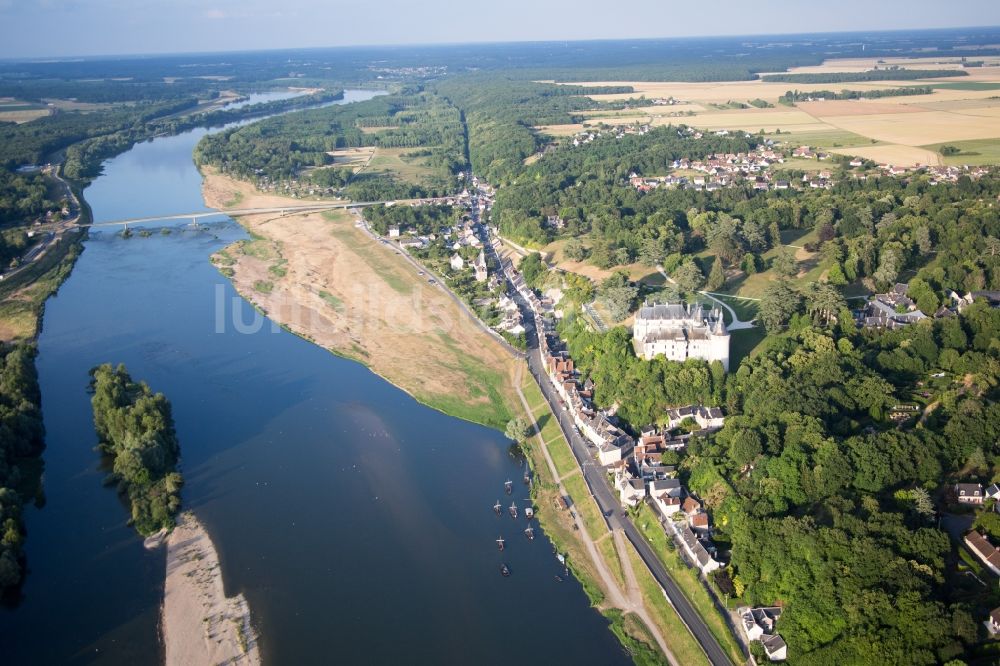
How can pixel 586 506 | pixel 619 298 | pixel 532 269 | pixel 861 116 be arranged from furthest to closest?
1. pixel 861 116
2. pixel 532 269
3. pixel 619 298
4. pixel 586 506

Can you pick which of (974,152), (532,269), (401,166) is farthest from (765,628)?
(401,166)

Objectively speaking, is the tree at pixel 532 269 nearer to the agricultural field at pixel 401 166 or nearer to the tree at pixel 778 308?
the tree at pixel 778 308

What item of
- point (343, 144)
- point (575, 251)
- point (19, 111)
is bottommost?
point (575, 251)

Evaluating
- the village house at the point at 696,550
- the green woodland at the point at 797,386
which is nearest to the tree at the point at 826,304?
the green woodland at the point at 797,386

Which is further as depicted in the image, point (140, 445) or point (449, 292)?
point (449, 292)

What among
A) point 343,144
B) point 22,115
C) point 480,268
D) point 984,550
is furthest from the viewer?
point 22,115

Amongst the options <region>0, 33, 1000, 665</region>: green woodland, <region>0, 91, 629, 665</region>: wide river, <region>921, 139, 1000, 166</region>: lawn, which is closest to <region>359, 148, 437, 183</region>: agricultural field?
<region>0, 33, 1000, 665</region>: green woodland

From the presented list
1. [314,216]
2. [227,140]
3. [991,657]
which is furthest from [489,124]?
[991,657]

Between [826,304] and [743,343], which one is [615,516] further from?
[826,304]
